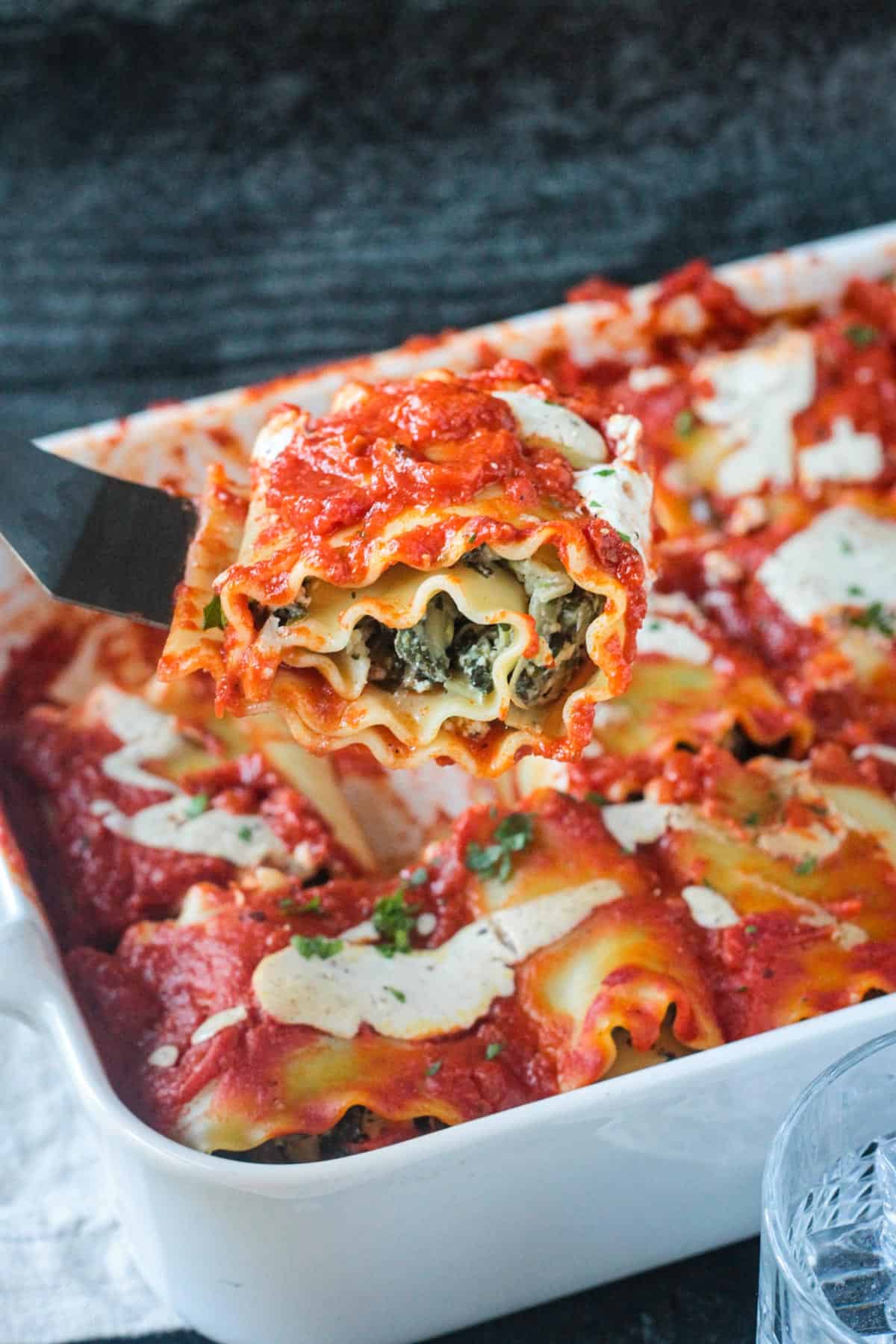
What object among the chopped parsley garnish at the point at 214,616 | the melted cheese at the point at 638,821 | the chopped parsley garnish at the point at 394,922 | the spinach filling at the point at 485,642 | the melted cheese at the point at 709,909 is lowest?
the chopped parsley garnish at the point at 394,922

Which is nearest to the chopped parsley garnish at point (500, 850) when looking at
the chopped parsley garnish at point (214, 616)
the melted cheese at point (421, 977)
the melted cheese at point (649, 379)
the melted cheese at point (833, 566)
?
the melted cheese at point (421, 977)

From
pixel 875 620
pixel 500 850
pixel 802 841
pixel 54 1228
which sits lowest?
pixel 54 1228

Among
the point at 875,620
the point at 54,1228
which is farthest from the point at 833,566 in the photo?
the point at 54,1228

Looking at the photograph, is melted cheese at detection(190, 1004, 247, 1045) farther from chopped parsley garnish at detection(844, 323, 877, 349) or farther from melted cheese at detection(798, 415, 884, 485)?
chopped parsley garnish at detection(844, 323, 877, 349)

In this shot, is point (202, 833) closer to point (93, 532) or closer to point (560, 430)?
point (93, 532)

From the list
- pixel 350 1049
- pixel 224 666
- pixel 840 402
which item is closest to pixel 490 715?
pixel 224 666

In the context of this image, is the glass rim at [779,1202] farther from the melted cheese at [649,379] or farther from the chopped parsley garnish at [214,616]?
the melted cheese at [649,379]
